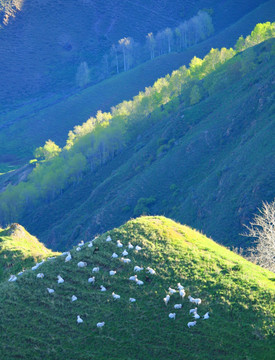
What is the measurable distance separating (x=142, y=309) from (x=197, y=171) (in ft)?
234

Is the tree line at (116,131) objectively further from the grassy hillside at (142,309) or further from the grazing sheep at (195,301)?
the grazing sheep at (195,301)

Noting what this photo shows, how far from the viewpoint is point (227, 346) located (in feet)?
65.1

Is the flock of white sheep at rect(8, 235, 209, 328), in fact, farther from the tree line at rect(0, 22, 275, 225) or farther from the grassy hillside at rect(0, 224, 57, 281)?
the tree line at rect(0, 22, 275, 225)

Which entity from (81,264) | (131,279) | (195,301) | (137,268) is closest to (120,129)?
(81,264)

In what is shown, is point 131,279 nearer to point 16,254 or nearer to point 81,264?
point 81,264

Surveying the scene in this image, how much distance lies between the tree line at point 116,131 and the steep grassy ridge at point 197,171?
169cm

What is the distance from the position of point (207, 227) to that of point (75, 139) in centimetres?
8921

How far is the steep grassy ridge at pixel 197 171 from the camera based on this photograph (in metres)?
69.7

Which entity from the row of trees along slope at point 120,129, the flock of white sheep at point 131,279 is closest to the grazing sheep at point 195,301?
the flock of white sheep at point 131,279

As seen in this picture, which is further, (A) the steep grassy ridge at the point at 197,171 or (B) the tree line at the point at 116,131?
(B) the tree line at the point at 116,131

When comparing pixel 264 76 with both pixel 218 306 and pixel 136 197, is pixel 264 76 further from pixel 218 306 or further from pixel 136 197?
pixel 218 306

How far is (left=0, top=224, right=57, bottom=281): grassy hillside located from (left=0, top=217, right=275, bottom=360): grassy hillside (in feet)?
14.4

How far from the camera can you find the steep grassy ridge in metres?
69.7

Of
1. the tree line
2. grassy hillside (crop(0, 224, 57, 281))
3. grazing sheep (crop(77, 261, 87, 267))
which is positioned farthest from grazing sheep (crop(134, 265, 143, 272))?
the tree line
